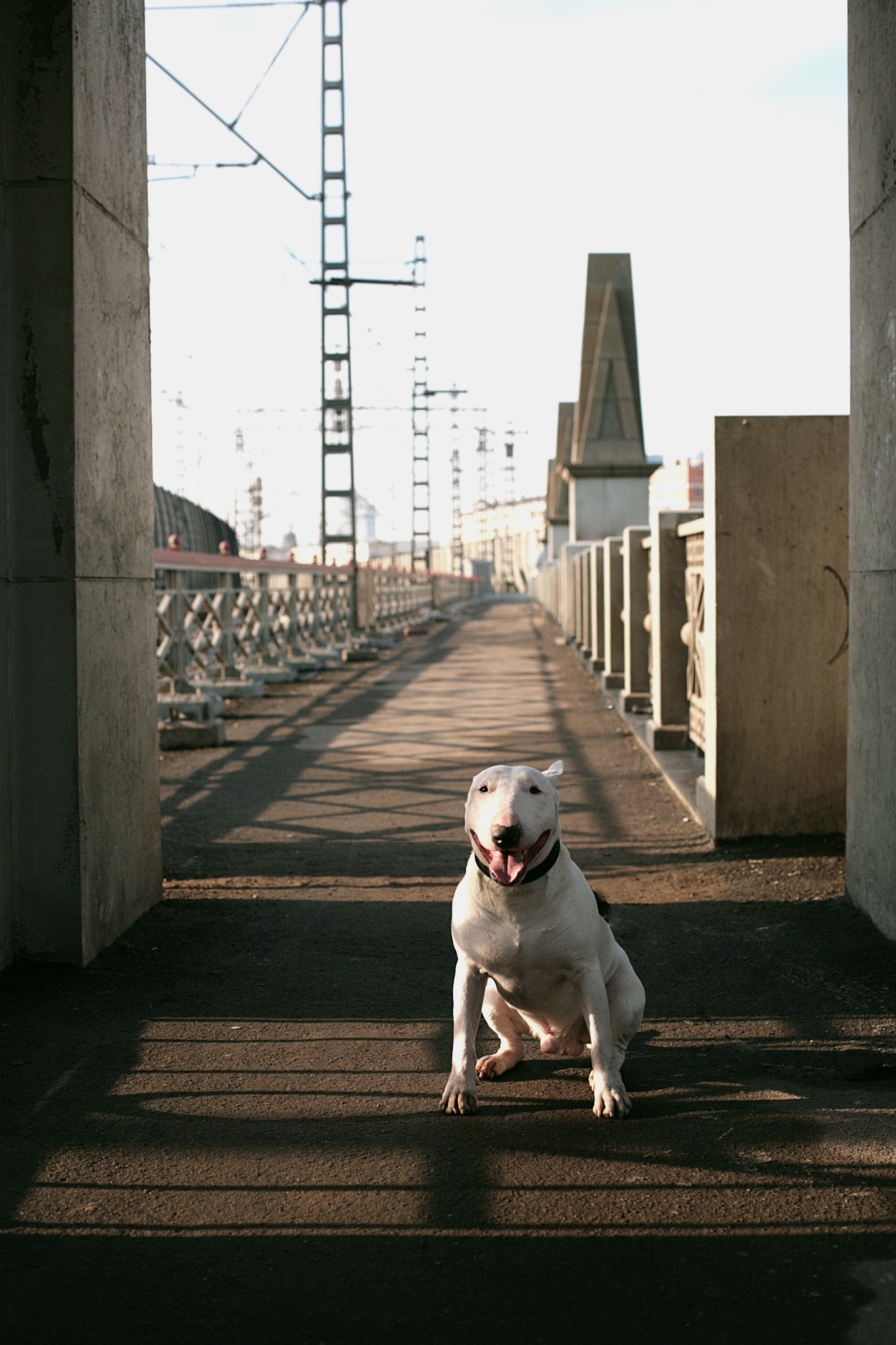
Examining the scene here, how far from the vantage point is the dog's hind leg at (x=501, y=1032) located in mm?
3664

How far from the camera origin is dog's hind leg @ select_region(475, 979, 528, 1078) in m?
3.66

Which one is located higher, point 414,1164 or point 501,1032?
point 501,1032

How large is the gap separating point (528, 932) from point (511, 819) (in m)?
0.39

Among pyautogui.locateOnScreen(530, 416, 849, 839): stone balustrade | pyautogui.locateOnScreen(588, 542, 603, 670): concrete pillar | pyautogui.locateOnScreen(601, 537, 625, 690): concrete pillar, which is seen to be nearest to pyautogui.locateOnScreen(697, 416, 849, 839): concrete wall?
pyautogui.locateOnScreen(530, 416, 849, 839): stone balustrade

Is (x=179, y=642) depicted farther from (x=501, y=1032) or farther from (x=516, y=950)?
(x=516, y=950)

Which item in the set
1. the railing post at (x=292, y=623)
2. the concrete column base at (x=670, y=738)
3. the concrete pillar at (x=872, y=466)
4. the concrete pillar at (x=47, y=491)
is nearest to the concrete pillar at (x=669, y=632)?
the concrete column base at (x=670, y=738)

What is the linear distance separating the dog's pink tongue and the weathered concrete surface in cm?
69

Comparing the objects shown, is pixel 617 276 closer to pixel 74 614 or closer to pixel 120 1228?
pixel 74 614

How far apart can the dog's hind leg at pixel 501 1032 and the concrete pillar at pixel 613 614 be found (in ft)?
34.0

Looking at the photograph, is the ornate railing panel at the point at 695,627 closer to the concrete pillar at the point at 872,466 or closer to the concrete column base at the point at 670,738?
the concrete column base at the point at 670,738

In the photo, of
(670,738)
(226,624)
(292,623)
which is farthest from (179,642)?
(292,623)

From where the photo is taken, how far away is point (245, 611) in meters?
17.7

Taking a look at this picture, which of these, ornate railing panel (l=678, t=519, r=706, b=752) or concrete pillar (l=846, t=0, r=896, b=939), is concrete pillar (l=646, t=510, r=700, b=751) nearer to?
ornate railing panel (l=678, t=519, r=706, b=752)

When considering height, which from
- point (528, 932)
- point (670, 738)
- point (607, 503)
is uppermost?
point (607, 503)
